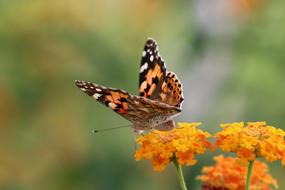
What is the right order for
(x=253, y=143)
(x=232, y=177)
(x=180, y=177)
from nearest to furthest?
(x=253, y=143), (x=180, y=177), (x=232, y=177)

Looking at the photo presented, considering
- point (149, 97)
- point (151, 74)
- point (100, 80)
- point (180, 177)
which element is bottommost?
point (180, 177)

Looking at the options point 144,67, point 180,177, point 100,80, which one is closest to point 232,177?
point 180,177

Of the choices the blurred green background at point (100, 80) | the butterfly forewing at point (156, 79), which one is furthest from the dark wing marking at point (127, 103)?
the blurred green background at point (100, 80)

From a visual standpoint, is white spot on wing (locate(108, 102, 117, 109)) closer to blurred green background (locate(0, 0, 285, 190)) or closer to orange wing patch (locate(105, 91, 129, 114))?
orange wing patch (locate(105, 91, 129, 114))

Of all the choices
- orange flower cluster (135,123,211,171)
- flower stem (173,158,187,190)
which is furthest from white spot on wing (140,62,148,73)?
flower stem (173,158,187,190)

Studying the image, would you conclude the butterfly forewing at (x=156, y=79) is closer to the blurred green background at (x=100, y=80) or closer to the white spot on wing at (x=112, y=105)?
the white spot on wing at (x=112, y=105)

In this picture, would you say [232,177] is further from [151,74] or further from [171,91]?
[151,74]
